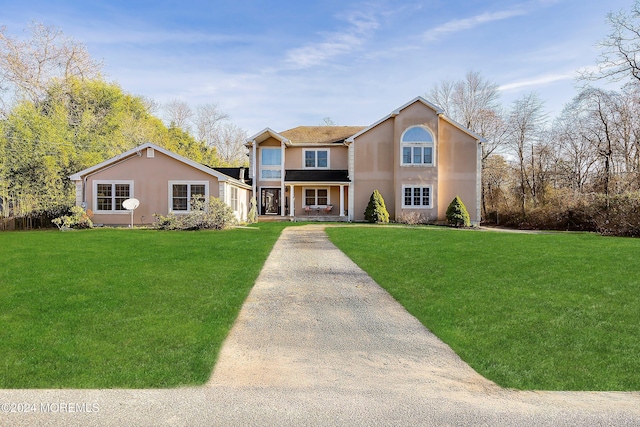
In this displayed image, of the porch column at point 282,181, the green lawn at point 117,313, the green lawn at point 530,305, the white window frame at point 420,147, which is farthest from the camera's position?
the porch column at point 282,181

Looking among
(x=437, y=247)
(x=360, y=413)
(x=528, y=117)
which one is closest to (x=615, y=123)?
(x=528, y=117)

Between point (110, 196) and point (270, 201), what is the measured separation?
1037cm

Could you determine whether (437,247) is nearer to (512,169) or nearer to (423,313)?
(423,313)

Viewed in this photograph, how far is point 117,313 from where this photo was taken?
6.20 meters

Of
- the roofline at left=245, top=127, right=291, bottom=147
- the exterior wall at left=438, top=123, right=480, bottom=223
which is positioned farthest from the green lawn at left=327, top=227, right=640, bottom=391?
the roofline at left=245, top=127, right=291, bottom=147

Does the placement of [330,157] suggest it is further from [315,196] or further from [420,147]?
[420,147]

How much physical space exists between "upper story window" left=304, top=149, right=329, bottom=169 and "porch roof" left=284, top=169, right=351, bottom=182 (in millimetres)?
353

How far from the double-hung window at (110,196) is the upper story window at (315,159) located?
1181 cm

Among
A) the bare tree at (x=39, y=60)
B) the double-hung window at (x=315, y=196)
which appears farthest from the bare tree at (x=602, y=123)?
the bare tree at (x=39, y=60)

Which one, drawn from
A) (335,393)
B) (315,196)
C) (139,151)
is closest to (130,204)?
(139,151)

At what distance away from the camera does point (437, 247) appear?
13.0 m

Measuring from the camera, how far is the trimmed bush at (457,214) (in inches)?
959

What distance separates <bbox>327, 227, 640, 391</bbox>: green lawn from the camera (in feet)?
15.1

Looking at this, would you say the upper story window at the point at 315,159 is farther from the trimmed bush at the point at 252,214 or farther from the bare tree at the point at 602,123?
the bare tree at the point at 602,123
